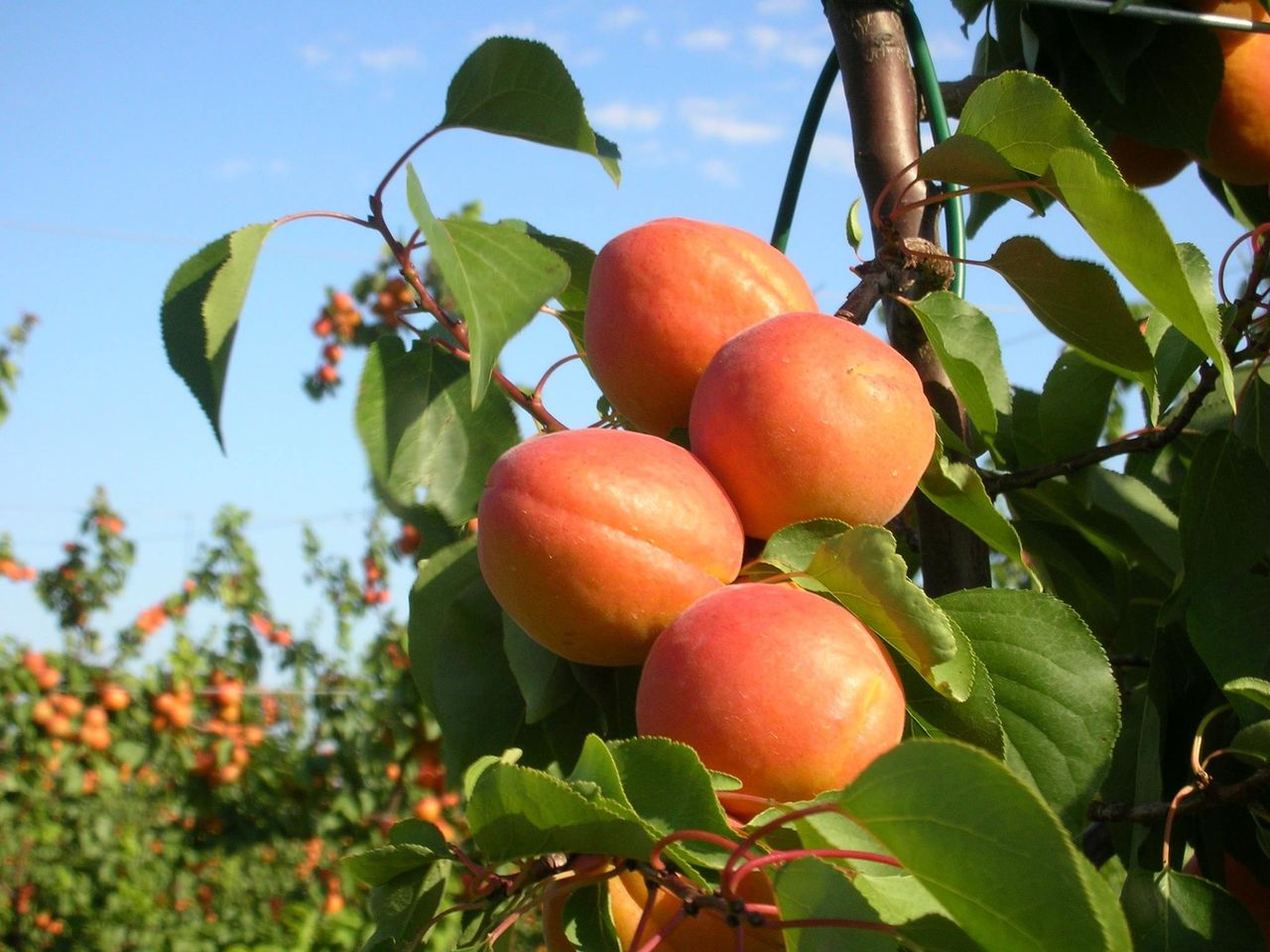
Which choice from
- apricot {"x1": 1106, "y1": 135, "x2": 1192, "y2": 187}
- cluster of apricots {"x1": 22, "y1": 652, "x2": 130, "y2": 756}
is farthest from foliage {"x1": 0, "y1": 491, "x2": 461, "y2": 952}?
apricot {"x1": 1106, "y1": 135, "x2": 1192, "y2": 187}

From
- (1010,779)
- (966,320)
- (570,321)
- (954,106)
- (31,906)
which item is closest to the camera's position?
(1010,779)

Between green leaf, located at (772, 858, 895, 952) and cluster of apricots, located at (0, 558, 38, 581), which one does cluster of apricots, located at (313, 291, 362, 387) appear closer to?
cluster of apricots, located at (0, 558, 38, 581)

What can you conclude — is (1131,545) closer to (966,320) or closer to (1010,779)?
(966,320)

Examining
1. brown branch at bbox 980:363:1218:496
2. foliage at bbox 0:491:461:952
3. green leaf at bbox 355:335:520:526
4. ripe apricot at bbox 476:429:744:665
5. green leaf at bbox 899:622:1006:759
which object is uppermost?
green leaf at bbox 355:335:520:526

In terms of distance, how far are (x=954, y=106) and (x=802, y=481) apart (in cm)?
47

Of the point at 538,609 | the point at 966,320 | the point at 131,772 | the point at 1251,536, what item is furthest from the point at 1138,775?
the point at 131,772

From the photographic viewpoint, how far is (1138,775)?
681 millimetres

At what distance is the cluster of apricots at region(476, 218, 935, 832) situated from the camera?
0.43 meters

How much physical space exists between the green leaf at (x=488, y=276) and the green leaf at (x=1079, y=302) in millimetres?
246

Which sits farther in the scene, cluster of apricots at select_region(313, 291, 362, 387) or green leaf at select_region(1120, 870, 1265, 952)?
cluster of apricots at select_region(313, 291, 362, 387)

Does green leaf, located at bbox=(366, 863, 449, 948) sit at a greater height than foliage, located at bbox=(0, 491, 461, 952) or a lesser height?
greater

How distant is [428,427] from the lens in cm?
67

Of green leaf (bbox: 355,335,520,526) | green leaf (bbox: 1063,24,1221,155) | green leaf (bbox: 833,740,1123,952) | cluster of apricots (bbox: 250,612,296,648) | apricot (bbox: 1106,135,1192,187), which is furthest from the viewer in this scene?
cluster of apricots (bbox: 250,612,296,648)

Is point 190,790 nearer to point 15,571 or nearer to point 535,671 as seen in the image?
point 15,571
